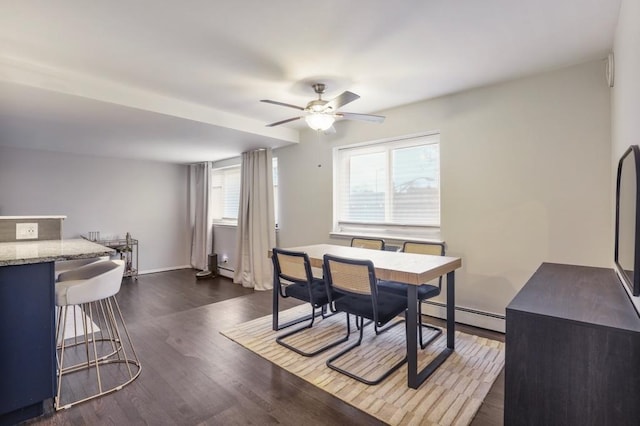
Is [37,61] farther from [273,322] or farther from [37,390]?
[273,322]

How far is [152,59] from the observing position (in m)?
2.38

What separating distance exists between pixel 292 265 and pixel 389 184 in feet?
5.69

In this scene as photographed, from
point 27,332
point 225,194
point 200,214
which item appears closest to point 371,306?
point 27,332

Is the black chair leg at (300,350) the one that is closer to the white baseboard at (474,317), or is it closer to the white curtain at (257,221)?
the white baseboard at (474,317)

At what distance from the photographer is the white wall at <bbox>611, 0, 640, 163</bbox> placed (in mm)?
1384

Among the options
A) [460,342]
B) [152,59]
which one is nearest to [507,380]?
[460,342]

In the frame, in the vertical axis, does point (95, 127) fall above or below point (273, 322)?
above

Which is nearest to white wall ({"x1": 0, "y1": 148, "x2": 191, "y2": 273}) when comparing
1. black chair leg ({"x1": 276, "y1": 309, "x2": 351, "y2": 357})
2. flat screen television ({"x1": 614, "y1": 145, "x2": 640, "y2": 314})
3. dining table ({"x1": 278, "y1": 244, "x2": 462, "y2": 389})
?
Answer: black chair leg ({"x1": 276, "y1": 309, "x2": 351, "y2": 357})

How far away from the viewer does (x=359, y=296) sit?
2350mm

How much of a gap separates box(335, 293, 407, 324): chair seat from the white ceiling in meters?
1.86

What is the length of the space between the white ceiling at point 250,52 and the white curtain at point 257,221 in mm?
1399

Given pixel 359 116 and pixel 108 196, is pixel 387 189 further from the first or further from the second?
pixel 108 196

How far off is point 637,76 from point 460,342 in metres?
2.32

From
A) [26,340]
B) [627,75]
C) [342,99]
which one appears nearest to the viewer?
[627,75]
